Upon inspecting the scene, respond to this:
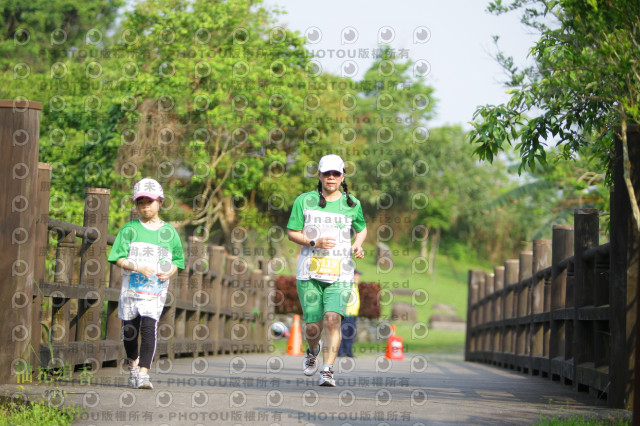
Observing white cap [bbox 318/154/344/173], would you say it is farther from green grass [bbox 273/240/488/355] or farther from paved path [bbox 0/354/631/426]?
green grass [bbox 273/240/488/355]

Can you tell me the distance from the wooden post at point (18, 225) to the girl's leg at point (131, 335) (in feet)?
2.77

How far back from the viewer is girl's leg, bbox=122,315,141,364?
7.28 m

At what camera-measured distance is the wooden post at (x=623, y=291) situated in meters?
6.29

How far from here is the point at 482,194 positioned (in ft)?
236

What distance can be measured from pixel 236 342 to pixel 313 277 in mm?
9422

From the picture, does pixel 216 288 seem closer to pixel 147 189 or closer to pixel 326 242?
pixel 326 242

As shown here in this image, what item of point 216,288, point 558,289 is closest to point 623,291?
point 558,289

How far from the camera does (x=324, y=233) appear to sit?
7648mm

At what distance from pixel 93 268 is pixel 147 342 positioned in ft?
4.87

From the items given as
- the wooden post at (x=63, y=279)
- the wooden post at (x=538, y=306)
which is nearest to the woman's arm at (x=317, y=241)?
the wooden post at (x=63, y=279)

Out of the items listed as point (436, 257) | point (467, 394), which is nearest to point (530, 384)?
point (467, 394)

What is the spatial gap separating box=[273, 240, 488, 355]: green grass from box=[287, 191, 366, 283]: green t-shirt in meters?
25.0

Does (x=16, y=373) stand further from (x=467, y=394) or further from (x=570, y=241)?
(x=570, y=241)

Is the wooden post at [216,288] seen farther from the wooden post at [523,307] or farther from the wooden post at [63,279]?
the wooden post at [63,279]
